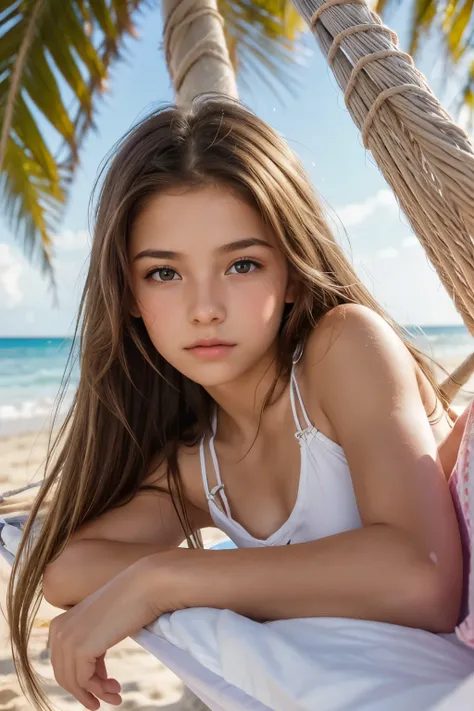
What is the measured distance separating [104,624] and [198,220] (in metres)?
0.72

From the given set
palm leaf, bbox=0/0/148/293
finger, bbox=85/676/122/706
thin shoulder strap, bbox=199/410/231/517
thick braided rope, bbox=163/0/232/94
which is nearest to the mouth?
thin shoulder strap, bbox=199/410/231/517

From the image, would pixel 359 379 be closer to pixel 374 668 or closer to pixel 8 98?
pixel 374 668

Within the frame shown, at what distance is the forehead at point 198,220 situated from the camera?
1287 mm

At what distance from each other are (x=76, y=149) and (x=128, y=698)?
3.68 metres

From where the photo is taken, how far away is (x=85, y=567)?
4.17 feet

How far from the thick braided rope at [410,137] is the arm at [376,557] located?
22 cm

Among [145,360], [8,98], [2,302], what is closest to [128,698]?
[145,360]

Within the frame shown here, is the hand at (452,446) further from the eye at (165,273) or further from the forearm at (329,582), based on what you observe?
the eye at (165,273)

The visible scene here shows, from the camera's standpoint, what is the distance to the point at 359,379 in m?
1.20

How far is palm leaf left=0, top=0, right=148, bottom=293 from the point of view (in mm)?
3504

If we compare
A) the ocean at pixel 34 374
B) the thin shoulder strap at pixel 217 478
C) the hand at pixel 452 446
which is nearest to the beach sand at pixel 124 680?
the thin shoulder strap at pixel 217 478

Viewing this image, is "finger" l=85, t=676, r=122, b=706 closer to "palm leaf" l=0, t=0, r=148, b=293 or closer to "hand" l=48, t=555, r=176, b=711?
"hand" l=48, t=555, r=176, b=711

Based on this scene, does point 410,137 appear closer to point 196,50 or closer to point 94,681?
point 94,681

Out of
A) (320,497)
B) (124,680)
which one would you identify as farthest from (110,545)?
(124,680)
